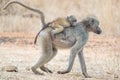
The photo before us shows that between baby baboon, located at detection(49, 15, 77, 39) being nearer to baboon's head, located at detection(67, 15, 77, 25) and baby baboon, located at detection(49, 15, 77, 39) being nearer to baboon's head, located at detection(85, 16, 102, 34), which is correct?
baboon's head, located at detection(67, 15, 77, 25)

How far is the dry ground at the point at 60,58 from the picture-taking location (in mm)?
12672

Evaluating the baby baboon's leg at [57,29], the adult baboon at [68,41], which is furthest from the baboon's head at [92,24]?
the baby baboon's leg at [57,29]

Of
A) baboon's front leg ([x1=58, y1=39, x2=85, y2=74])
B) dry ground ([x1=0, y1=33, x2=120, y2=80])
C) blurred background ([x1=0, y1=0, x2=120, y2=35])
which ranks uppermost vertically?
blurred background ([x1=0, y1=0, x2=120, y2=35])

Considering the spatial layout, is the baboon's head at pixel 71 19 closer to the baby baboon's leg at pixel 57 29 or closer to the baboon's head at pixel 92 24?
the baby baboon's leg at pixel 57 29

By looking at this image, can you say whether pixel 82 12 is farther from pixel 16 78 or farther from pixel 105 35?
pixel 16 78

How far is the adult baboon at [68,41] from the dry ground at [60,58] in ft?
0.86

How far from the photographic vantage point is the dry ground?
12672 millimetres

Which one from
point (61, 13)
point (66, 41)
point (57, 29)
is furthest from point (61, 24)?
point (61, 13)

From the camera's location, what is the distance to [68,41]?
1284 centimetres

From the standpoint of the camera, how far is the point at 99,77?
1287 centimetres

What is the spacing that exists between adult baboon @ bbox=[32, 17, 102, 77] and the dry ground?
0.26m

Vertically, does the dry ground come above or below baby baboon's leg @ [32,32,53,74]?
below

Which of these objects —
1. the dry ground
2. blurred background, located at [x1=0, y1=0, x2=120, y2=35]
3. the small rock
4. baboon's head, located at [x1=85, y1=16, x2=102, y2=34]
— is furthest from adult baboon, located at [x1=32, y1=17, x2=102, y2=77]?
blurred background, located at [x1=0, y1=0, x2=120, y2=35]

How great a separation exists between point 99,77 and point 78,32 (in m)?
0.98
